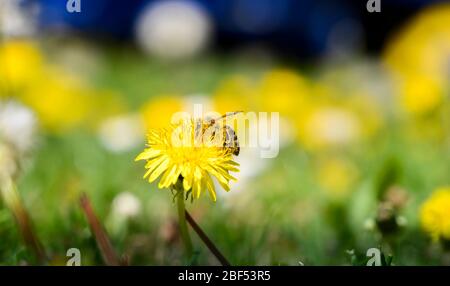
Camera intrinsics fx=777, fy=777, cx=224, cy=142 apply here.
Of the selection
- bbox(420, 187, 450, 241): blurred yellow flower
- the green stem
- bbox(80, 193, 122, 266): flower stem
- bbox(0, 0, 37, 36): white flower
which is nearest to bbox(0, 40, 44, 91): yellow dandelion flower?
bbox(0, 0, 37, 36): white flower

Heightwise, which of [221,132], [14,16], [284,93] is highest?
[14,16]

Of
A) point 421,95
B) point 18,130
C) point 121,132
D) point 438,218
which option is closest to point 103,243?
point 18,130

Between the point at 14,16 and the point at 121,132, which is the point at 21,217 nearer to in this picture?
the point at 14,16

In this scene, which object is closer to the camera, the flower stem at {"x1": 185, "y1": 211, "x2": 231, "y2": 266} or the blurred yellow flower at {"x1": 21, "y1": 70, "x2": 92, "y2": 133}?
the flower stem at {"x1": 185, "y1": 211, "x2": 231, "y2": 266}

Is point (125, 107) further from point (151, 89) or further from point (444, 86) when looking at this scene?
point (444, 86)

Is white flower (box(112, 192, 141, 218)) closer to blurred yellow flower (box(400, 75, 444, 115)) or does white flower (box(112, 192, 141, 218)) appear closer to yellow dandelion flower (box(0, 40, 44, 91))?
yellow dandelion flower (box(0, 40, 44, 91))

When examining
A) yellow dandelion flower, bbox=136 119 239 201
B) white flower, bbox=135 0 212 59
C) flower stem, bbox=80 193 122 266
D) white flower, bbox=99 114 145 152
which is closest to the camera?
yellow dandelion flower, bbox=136 119 239 201

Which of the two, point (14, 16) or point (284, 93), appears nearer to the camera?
point (14, 16)

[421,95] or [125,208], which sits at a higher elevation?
[421,95]
